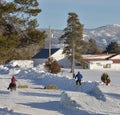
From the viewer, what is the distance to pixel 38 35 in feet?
99.5

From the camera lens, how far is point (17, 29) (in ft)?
98.6

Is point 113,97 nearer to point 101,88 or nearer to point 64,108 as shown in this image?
point 101,88

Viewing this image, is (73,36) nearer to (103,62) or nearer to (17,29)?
(103,62)

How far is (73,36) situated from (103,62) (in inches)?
995

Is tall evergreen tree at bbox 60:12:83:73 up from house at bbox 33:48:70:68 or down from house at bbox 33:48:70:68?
up

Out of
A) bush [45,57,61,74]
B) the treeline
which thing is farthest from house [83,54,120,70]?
the treeline

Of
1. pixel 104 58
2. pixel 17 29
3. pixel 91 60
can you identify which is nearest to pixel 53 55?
pixel 91 60

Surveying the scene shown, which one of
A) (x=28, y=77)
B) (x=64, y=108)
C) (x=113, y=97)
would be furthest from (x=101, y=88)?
(x=28, y=77)

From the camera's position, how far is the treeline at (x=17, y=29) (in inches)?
1129

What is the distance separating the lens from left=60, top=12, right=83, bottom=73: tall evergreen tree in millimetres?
83938

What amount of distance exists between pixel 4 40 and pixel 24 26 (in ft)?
9.03

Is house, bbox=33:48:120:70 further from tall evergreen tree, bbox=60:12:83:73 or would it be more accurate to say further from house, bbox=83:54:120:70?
tall evergreen tree, bbox=60:12:83:73

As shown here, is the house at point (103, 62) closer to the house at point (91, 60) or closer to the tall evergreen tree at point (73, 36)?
the house at point (91, 60)

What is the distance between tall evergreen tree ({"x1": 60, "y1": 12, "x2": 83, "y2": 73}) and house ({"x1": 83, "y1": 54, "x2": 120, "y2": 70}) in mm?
19387
